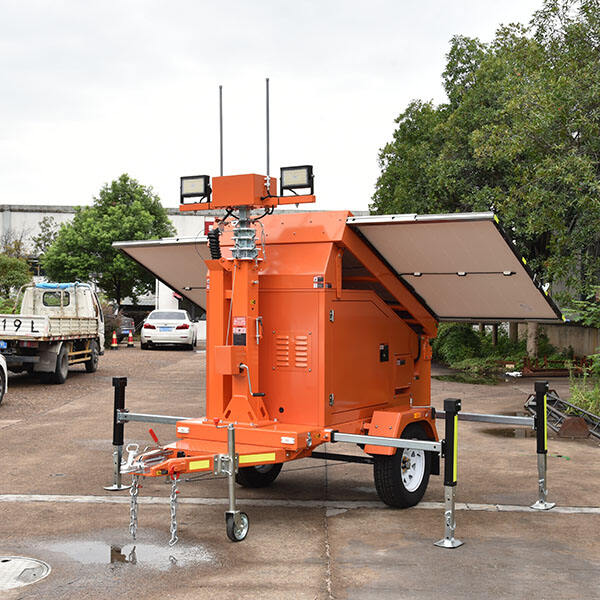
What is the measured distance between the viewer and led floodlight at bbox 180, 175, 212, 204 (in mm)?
7156

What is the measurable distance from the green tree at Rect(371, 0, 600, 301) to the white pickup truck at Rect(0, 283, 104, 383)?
979cm

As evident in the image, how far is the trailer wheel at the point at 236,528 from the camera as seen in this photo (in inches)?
245

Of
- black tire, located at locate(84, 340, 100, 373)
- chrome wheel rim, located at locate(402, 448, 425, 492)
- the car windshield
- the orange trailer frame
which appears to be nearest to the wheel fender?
the orange trailer frame

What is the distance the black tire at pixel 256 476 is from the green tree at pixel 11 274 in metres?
26.6

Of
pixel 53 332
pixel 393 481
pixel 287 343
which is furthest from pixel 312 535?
pixel 53 332

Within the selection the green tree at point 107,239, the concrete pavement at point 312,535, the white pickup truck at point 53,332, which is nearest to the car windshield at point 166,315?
the green tree at point 107,239

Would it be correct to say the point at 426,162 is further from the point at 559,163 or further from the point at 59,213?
the point at 59,213

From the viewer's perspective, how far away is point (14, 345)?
56.9 ft

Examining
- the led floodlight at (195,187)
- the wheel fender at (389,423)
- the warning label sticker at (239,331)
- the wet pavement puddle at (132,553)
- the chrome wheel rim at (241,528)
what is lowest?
the wet pavement puddle at (132,553)

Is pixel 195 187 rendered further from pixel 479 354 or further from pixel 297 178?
pixel 479 354

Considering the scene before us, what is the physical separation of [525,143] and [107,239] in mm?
27971

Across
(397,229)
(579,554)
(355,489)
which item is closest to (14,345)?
(355,489)

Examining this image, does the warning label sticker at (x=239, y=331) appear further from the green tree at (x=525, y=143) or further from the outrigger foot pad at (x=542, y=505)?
the green tree at (x=525, y=143)

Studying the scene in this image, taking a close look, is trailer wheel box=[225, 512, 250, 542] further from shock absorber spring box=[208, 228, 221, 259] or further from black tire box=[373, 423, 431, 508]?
shock absorber spring box=[208, 228, 221, 259]
